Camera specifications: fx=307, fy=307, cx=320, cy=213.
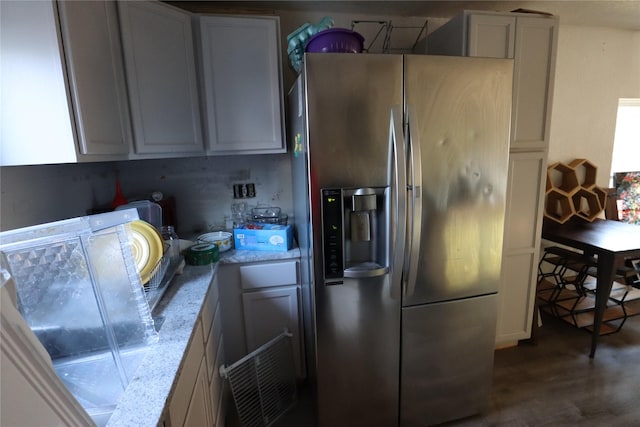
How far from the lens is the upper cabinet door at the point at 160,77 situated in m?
1.49

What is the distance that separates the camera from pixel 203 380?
3.87 ft

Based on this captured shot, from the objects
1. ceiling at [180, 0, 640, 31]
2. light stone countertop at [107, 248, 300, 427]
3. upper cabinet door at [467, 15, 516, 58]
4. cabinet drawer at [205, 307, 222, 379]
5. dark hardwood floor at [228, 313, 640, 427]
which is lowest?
dark hardwood floor at [228, 313, 640, 427]

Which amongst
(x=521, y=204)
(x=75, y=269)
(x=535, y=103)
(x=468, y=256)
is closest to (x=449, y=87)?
(x=468, y=256)

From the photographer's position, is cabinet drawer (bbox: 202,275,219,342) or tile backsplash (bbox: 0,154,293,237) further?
tile backsplash (bbox: 0,154,293,237)

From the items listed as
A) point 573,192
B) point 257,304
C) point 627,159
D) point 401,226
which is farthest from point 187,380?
point 627,159

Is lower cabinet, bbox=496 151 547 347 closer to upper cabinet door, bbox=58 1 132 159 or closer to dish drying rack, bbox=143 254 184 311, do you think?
dish drying rack, bbox=143 254 184 311

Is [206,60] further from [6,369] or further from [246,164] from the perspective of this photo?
[6,369]

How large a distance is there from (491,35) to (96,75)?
77.8 inches

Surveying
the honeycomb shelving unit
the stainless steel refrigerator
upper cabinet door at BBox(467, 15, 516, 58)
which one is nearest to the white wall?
the honeycomb shelving unit

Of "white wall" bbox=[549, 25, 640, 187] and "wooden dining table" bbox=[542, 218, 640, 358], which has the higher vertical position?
"white wall" bbox=[549, 25, 640, 187]

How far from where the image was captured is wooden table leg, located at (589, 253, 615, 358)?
1941 millimetres

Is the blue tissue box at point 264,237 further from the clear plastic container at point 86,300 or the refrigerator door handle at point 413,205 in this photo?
the clear plastic container at point 86,300

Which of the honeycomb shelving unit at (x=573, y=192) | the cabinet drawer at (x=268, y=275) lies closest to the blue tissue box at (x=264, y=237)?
the cabinet drawer at (x=268, y=275)

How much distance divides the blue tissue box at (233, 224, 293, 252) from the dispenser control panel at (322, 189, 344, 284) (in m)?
0.52
